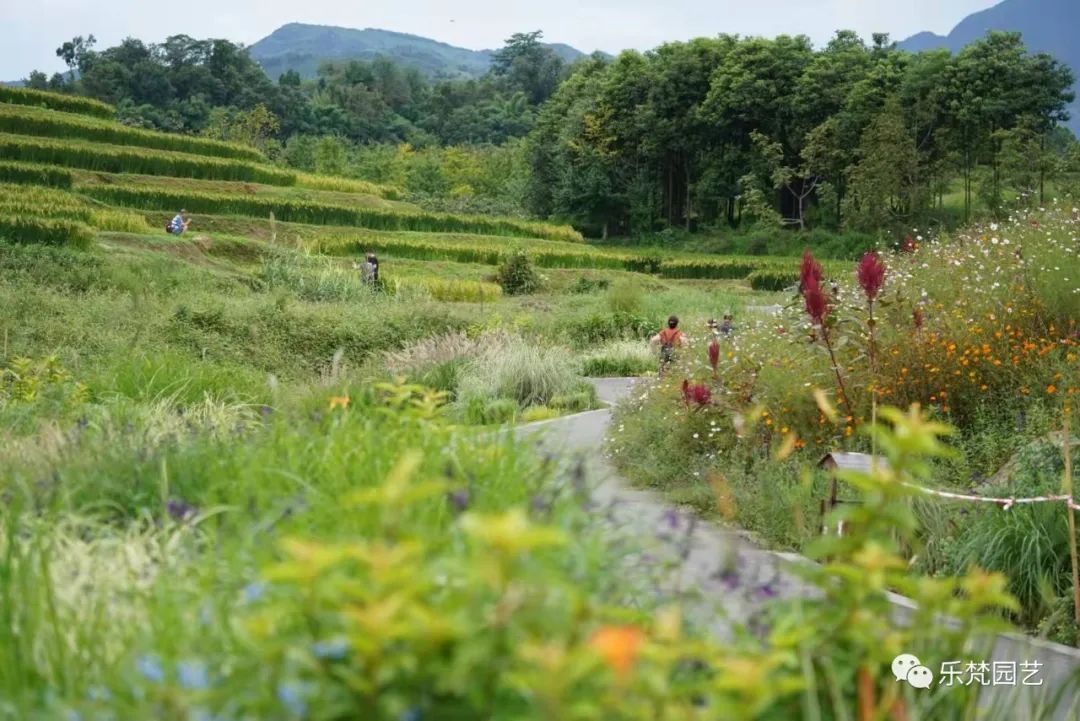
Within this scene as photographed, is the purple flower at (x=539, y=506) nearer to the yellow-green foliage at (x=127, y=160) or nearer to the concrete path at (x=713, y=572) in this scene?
the concrete path at (x=713, y=572)

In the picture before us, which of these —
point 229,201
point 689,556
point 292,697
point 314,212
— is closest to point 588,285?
point 314,212

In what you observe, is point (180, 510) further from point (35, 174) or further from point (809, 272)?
point (35, 174)

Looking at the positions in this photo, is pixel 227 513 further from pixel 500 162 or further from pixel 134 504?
pixel 500 162

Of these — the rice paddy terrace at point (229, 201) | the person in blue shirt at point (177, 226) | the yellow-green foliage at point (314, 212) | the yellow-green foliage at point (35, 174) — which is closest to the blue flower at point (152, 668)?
the rice paddy terrace at point (229, 201)

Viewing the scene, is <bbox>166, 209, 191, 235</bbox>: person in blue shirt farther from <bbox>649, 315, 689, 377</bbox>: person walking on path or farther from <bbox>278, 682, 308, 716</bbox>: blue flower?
<bbox>278, 682, 308, 716</bbox>: blue flower

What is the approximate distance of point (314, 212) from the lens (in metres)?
38.8

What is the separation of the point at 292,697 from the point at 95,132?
43243 mm

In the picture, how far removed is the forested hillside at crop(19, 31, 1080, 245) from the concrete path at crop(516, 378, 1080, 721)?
35974 mm

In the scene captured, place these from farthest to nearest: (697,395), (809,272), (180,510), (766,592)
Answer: (697,395) < (809,272) < (180,510) < (766,592)

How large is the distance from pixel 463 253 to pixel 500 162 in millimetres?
38387

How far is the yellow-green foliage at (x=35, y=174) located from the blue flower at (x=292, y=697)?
34.7 m

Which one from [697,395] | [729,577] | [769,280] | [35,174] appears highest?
[729,577]

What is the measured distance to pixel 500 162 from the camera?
74312 millimetres

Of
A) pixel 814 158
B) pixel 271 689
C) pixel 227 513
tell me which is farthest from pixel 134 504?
pixel 814 158
